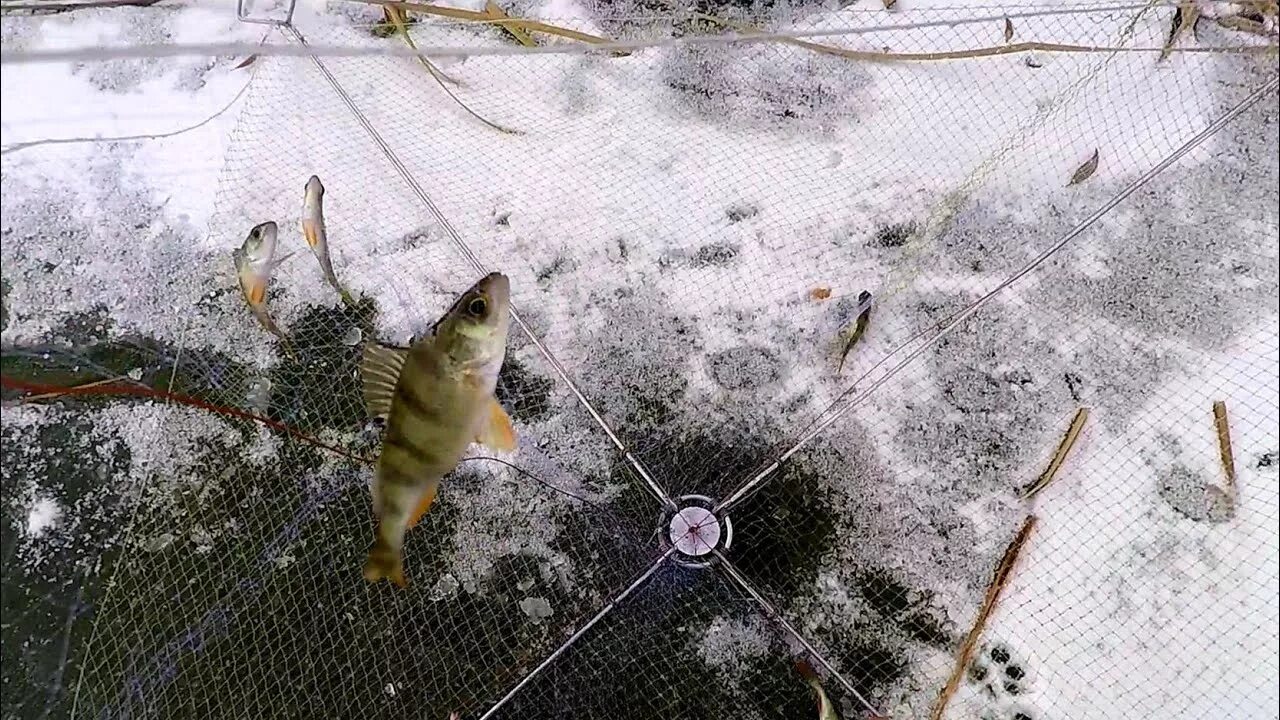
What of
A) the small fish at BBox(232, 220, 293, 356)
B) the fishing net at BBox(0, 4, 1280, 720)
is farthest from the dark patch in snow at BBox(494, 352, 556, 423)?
the small fish at BBox(232, 220, 293, 356)

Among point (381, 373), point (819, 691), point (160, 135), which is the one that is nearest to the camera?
point (381, 373)

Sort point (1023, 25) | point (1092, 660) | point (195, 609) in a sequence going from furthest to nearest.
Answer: point (1023, 25)
point (195, 609)
point (1092, 660)

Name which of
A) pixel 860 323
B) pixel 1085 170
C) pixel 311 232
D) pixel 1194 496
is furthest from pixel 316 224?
pixel 1194 496

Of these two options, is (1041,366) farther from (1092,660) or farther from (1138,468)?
(1092,660)

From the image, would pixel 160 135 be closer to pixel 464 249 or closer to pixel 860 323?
pixel 464 249

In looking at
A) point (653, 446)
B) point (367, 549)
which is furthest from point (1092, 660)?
point (367, 549)

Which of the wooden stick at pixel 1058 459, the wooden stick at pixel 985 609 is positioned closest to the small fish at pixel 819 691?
the wooden stick at pixel 985 609

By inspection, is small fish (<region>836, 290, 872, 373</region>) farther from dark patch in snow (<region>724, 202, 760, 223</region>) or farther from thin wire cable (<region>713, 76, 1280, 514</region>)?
dark patch in snow (<region>724, 202, 760, 223</region>)
